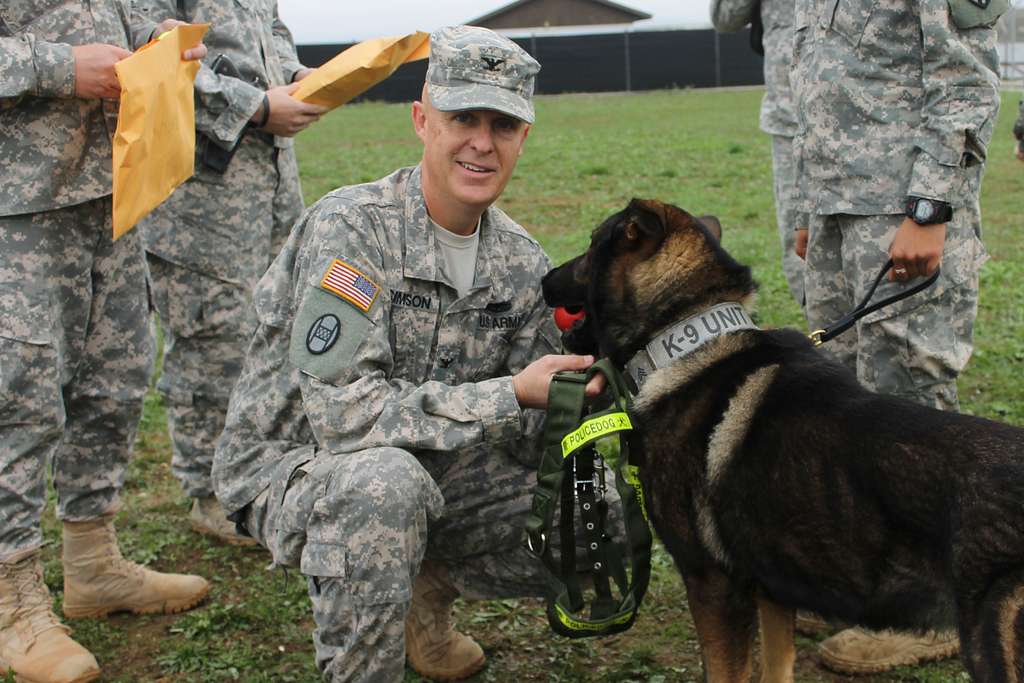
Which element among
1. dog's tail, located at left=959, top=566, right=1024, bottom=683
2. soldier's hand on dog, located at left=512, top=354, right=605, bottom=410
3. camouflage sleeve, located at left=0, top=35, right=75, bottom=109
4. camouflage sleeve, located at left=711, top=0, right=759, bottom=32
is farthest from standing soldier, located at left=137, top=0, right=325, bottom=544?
dog's tail, located at left=959, top=566, right=1024, bottom=683

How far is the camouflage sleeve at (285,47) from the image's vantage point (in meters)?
4.71

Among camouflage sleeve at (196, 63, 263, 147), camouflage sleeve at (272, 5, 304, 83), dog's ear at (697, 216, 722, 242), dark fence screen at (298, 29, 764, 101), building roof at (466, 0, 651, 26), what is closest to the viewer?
dog's ear at (697, 216, 722, 242)

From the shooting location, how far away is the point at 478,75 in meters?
3.04

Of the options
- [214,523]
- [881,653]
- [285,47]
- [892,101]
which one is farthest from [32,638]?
[892,101]

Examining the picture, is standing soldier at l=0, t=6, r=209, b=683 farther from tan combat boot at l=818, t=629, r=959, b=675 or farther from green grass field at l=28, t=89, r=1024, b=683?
tan combat boot at l=818, t=629, r=959, b=675

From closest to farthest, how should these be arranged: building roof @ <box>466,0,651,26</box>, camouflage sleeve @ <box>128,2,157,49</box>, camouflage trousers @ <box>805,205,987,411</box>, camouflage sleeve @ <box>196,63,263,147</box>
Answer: camouflage trousers @ <box>805,205,987,411</box>, camouflage sleeve @ <box>128,2,157,49</box>, camouflage sleeve @ <box>196,63,263,147</box>, building roof @ <box>466,0,651,26</box>

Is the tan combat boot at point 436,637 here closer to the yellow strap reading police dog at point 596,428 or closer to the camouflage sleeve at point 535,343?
the camouflage sleeve at point 535,343

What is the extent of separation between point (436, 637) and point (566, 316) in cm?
105

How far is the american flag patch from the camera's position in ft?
9.68

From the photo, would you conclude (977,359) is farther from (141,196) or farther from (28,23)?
(28,23)

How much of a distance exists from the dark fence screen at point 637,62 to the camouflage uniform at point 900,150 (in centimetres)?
2895

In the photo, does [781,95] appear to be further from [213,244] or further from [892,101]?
[213,244]

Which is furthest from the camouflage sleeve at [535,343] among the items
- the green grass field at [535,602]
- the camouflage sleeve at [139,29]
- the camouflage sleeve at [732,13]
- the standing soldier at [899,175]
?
the camouflage sleeve at [732,13]

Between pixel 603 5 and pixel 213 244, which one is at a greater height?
pixel 603 5
